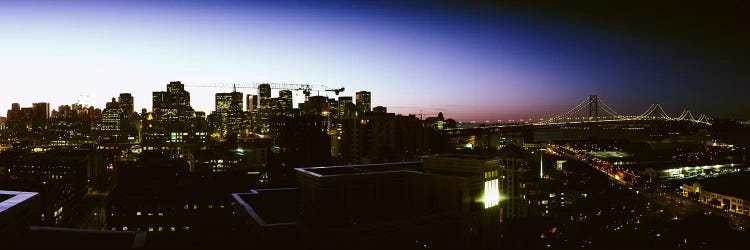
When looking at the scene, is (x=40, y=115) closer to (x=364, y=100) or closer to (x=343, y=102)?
(x=343, y=102)

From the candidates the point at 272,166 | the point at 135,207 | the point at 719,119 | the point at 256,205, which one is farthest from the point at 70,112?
the point at 719,119

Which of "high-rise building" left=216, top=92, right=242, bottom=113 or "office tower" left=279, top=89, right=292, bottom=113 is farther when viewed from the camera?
"high-rise building" left=216, top=92, right=242, bottom=113

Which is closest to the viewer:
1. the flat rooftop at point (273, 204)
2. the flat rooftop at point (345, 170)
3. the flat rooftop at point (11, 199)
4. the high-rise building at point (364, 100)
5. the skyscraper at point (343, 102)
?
the flat rooftop at point (11, 199)

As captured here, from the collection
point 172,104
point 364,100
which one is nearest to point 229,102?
point 172,104

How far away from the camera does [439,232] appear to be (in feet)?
34.8

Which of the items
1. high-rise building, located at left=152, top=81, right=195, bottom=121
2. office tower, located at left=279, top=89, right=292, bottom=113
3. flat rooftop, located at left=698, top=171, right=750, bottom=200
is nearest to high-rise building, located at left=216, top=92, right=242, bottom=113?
high-rise building, located at left=152, top=81, right=195, bottom=121

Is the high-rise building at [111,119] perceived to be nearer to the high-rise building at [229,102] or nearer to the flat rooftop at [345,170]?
the high-rise building at [229,102]

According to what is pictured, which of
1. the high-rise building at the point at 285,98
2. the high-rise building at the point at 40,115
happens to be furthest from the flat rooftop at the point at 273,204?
the high-rise building at the point at 40,115

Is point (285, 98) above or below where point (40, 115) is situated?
above

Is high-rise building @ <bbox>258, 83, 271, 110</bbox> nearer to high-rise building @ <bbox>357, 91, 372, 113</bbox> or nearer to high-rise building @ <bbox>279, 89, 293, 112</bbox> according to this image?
high-rise building @ <bbox>279, 89, 293, 112</bbox>

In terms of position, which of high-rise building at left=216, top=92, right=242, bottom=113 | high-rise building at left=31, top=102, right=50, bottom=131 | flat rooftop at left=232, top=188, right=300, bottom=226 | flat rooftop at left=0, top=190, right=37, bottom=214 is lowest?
flat rooftop at left=232, top=188, right=300, bottom=226

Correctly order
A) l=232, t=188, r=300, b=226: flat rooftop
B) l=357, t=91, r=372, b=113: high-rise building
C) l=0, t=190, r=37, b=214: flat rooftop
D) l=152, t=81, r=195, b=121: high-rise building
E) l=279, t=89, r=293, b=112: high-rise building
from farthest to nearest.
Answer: l=152, t=81, r=195, b=121: high-rise building
l=279, t=89, r=293, b=112: high-rise building
l=357, t=91, r=372, b=113: high-rise building
l=232, t=188, r=300, b=226: flat rooftop
l=0, t=190, r=37, b=214: flat rooftop

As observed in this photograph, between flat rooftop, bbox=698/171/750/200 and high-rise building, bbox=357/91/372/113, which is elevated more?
high-rise building, bbox=357/91/372/113

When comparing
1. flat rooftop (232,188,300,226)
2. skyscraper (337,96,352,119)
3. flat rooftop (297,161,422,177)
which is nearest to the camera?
flat rooftop (297,161,422,177)
